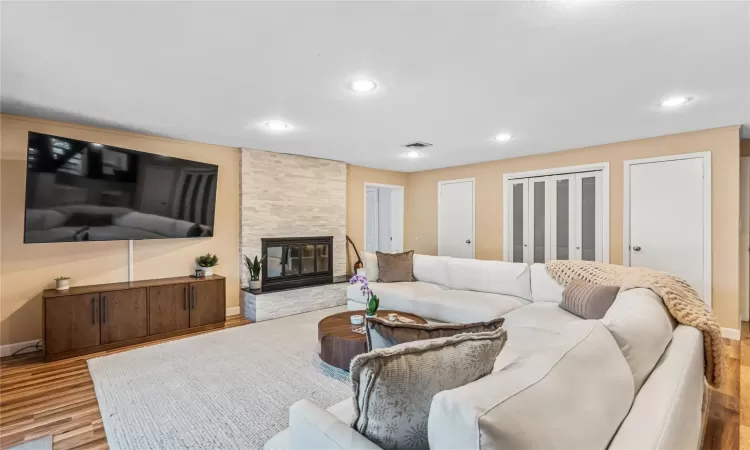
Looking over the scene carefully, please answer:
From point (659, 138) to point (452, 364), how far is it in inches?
182

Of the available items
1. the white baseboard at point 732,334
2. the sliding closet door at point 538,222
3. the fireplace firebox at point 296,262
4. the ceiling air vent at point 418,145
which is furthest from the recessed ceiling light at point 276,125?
the white baseboard at point 732,334

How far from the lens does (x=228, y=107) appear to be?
3.09 meters

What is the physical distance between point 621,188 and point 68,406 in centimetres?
584

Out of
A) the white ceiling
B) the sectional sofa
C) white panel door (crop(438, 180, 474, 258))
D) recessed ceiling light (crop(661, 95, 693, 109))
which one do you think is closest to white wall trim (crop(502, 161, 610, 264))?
white panel door (crop(438, 180, 474, 258))

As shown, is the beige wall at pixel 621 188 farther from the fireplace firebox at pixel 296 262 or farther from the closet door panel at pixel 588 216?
the fireplace firebox at pixel 296 262

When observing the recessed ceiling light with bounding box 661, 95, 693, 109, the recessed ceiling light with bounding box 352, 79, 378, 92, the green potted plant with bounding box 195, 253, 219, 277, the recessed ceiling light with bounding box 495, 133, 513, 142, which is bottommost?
the green potted plant with bounding box 195, 253, 219, 277

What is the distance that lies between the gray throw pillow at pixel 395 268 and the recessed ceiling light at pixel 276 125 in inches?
84.1

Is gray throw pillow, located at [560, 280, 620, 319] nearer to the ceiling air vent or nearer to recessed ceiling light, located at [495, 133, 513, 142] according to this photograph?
recessed ceiling light, located at [495, 133, 513, 142]

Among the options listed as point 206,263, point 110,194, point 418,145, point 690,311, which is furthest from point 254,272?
point 690,311

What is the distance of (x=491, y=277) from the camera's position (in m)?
4.06

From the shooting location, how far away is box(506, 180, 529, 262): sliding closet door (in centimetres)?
536

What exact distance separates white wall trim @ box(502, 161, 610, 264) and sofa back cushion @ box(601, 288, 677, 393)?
3.10m

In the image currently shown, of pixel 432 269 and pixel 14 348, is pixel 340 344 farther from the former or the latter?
pixel 14 348

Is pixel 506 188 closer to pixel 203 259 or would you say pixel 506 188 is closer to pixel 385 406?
pixel 203 259
